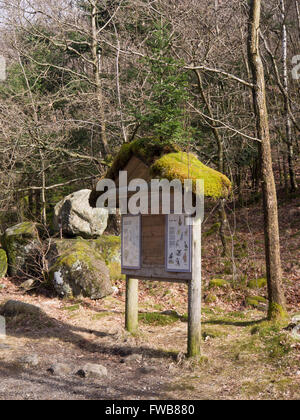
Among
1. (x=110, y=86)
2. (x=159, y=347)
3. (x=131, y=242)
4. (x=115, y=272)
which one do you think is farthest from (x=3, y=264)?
(x=159, y=347)

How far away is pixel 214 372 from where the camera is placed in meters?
6.04

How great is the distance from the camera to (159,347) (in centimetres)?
722

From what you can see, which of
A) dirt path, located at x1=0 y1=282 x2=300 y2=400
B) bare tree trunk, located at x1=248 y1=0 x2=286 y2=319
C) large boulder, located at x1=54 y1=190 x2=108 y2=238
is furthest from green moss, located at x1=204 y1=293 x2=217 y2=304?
large boulder, located at x1=54 y1=190 x2=108 y2=238

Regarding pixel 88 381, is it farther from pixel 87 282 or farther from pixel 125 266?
pixel 87 282

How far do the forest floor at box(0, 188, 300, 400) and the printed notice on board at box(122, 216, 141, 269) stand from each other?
1358 millimetres

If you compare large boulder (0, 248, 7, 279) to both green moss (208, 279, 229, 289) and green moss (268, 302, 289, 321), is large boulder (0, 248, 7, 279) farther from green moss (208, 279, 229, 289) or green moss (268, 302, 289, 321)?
green moss (268, 302, 289, 321)

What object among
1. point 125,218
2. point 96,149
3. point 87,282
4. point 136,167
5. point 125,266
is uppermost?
point 96,149

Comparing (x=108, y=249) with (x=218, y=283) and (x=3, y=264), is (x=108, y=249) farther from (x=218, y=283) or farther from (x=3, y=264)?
(x=218, y=283)

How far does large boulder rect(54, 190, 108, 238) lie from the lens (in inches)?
503

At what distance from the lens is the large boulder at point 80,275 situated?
10602 mm

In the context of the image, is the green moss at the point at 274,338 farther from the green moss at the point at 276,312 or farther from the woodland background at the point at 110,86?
the woodland background at the point at 110,86

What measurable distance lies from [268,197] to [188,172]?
2293 millimetres

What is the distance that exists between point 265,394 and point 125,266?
3.34 metres
